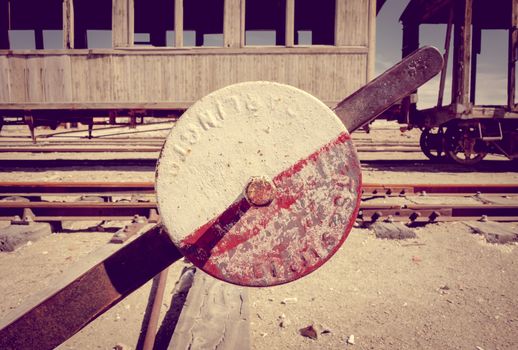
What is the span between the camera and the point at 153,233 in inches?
40.6

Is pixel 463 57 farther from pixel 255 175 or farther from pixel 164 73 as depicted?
pixel 255 175

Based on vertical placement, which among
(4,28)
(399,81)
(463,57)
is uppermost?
(4,28)

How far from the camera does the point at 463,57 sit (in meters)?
9.09

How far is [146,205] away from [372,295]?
2.79 meters

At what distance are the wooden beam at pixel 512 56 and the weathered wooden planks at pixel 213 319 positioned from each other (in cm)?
1020

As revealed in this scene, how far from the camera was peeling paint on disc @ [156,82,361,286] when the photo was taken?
100cm

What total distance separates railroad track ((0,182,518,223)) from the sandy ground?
0.69 ft

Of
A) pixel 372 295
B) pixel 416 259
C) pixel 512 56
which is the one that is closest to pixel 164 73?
pixel 416 259

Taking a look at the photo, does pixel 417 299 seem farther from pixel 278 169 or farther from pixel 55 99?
pixel 55 99

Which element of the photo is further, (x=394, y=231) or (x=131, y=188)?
(x=131, y=188)

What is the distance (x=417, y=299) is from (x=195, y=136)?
2.40 metres

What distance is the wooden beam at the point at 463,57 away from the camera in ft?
29.6

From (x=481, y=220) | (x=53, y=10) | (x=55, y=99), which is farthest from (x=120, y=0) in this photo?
(x=481, y=220)

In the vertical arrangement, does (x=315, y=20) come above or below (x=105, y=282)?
above
